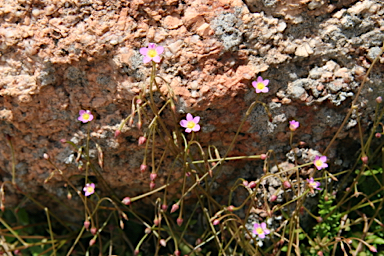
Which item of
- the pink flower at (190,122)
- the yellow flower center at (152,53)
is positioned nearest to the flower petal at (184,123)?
the pink flower at (190,122)

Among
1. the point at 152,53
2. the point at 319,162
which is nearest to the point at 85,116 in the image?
the point at 152,53

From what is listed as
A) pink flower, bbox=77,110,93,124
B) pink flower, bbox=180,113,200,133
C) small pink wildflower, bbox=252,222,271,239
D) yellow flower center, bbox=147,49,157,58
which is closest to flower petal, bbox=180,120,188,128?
pink flower, bbox=180,113,200,133

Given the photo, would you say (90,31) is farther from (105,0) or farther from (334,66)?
(334,66)

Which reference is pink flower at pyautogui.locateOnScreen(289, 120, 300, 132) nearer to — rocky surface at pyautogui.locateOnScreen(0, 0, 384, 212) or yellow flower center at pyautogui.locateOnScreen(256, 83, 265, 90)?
rocky surface at pyautogui.locateOnScreen(0, 0, 384, 212)

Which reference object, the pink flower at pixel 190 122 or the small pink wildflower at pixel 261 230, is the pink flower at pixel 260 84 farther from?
the small pink wildflower at pixel 261 230

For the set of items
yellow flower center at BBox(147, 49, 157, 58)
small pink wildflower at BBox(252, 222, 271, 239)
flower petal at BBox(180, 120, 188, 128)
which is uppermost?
yellow flower center at BBox(147, 49, 157, 58)
